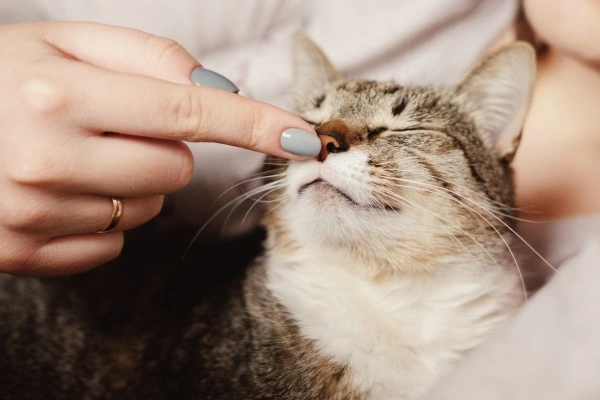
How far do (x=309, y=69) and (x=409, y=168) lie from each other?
521mm

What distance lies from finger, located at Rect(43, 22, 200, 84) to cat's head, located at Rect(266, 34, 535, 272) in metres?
0.30

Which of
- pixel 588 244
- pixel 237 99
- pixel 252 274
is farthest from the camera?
pixel 252 274

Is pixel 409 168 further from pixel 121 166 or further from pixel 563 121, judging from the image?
pixel 563 121

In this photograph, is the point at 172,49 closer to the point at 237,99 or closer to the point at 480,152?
the point at 237,99

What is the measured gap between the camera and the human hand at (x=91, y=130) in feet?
2.38

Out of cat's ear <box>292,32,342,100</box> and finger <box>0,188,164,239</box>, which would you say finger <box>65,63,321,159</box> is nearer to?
finger <box>0,188,164,239</box>

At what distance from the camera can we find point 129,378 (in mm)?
1118

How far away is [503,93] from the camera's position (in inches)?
46.4

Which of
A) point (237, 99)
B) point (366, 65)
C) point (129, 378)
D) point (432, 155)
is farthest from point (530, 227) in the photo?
point (129, 378)

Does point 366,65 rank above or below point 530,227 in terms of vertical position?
above

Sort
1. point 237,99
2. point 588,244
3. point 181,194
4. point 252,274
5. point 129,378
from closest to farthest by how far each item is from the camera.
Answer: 1. point 237,99
2. point 588,244
3. point 129,378
4. point 252,274
5. point 181,194

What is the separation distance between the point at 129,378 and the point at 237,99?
0.74 meters

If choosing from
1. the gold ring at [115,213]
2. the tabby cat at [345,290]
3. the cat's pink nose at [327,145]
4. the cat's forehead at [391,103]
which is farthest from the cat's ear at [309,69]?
the gold ring at [115,213]

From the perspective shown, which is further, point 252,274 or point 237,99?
point 252,274
